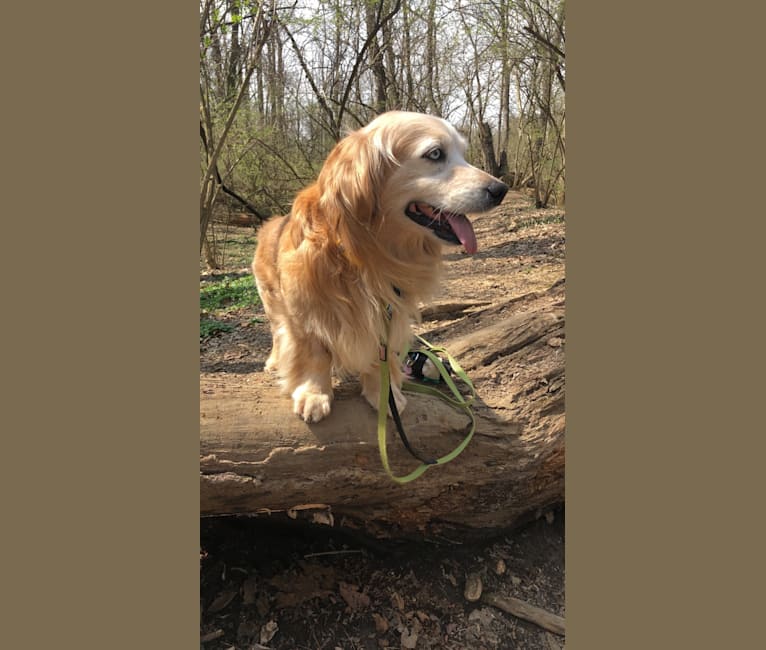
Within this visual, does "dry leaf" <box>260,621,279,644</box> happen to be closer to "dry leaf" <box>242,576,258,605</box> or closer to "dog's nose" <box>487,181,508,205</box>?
"dry leaf" <box>242,576,258,605</box>

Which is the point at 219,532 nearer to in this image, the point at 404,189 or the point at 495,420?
the point at 495,420

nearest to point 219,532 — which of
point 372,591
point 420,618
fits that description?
point 372,591

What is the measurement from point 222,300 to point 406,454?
5.06 meters

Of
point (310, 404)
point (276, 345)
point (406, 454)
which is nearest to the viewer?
point (310, 404)

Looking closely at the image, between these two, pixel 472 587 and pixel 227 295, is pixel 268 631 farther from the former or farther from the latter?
pixel 227 295

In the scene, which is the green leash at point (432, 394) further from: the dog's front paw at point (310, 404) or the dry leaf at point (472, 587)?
the dry leaf at point (472, 587)

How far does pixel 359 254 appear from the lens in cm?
244

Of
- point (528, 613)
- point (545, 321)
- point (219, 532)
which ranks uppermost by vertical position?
point (545, 321)

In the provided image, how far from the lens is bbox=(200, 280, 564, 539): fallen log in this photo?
2.46m

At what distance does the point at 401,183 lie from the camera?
7.84 feet

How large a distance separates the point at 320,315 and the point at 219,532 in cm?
157

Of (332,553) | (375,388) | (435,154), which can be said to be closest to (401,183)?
(435,154)

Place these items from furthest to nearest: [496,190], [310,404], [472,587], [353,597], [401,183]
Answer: [472,587]
[353,597]
[310,404]
[401,183]
[496,190]

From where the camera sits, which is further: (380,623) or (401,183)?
(380,623)
